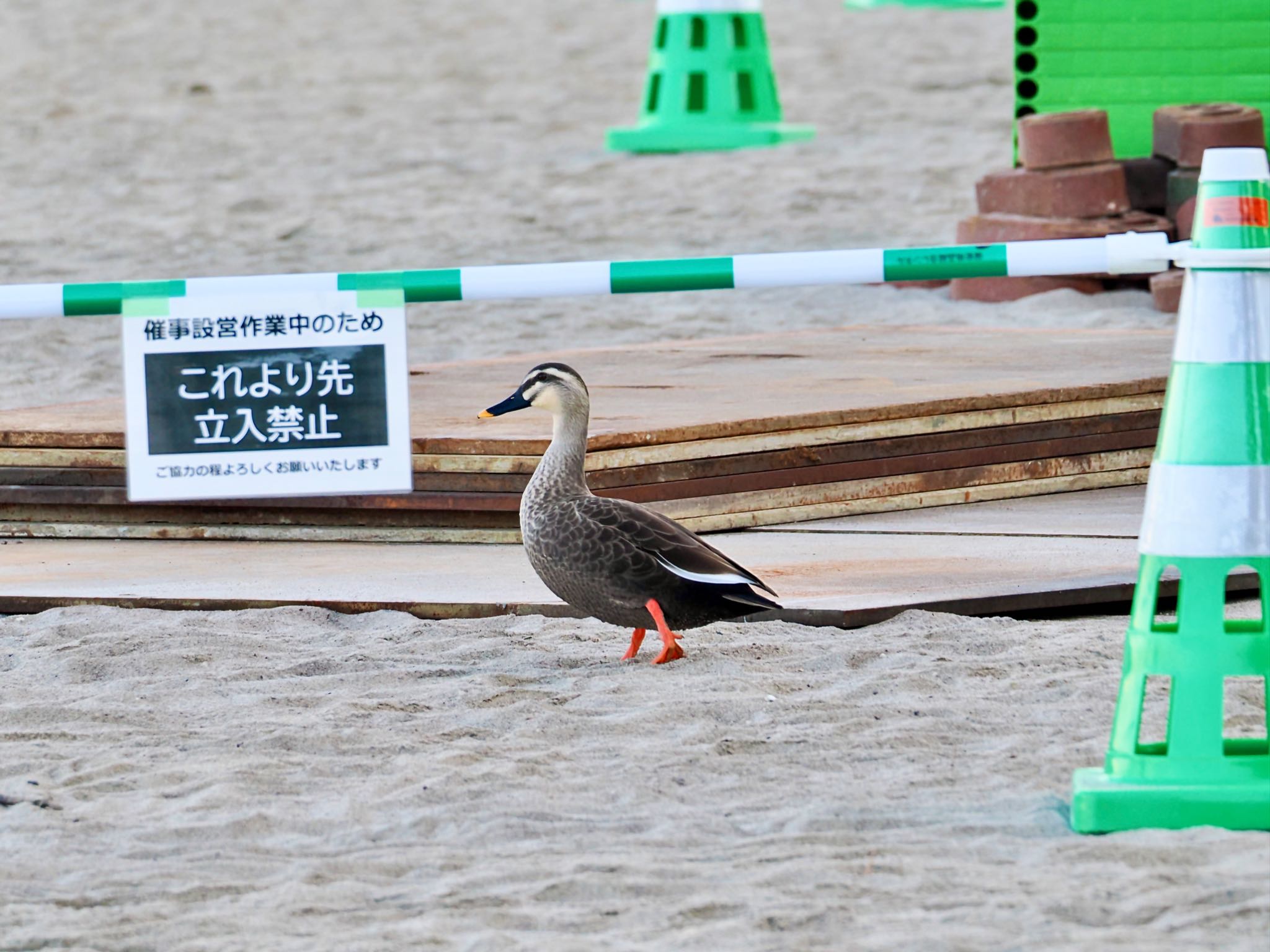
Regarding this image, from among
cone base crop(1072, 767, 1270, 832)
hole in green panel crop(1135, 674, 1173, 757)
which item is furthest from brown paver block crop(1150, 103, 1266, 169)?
cone base crop(1072, 767, 1270, 832)

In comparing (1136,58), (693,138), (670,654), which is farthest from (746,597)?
(693,138)

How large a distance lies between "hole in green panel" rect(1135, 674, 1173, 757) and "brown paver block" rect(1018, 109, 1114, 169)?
4688 millimetres

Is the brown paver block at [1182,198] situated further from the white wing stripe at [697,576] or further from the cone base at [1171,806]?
the cone base at [1171,806]

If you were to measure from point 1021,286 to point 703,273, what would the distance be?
183 inches

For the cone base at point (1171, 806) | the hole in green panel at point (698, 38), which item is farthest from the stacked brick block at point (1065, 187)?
the cone base at point (1171, 806)

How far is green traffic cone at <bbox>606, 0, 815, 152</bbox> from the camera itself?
1259 centimetres

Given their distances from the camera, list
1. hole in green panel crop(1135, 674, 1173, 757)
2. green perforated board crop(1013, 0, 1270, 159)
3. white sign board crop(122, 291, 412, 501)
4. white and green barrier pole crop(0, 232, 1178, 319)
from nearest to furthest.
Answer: hole in green panel crop(1135, 674, 1173, 757) → white sign board crop(122, 291, 412, 501) → white and green barrier pole crop(0, 232, 1178, 319) → green perforated board crop(1013, 0, 1270, 159)

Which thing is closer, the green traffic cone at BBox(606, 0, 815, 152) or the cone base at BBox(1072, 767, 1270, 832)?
the cone base at BBox(1072, 767, 1270, 832)

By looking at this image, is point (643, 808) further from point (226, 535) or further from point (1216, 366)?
point (226, 535)

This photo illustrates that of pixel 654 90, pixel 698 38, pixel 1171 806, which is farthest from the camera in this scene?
pixel 654 90

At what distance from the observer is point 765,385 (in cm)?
591

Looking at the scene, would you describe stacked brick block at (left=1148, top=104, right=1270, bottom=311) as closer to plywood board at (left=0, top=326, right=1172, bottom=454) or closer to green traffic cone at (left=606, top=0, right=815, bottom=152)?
plywood board at (left=0, top=326, right=1172, bottom=454)

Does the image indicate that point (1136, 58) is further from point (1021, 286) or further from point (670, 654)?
point (670, 654)

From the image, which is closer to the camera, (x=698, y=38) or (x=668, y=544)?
(x=668, y=544)
